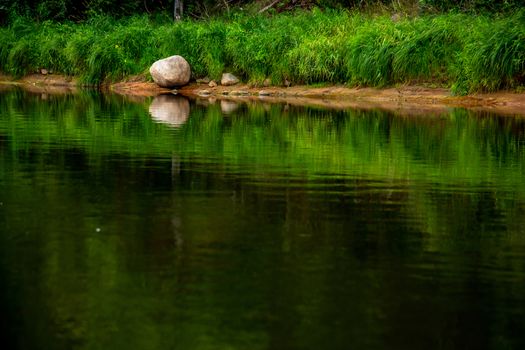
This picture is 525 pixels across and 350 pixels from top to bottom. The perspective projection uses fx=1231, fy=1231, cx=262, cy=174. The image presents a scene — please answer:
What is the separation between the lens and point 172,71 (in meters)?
34.8

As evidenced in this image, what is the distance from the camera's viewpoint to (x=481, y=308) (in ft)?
25.3

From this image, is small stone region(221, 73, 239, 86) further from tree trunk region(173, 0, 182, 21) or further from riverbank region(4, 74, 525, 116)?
tree trunk region(173, 0, 182, 21)

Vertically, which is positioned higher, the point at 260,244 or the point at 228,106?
the point at 260,244

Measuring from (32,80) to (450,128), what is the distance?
2066 cm

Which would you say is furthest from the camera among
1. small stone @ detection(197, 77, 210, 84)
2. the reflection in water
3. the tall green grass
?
small stone @ detection(197, 77, 210, 84)

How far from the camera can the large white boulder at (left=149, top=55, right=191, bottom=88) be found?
3484 cm

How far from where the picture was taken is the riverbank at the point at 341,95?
27938mm

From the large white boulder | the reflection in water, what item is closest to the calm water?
the reflection in water

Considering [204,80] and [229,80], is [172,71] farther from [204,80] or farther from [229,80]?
[229,80]

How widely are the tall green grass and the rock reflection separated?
281 cm

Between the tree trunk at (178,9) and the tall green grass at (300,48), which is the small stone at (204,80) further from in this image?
the tree trunk at (178,9)

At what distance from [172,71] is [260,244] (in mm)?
25575

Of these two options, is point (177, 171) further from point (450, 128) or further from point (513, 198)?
point (450, 128)

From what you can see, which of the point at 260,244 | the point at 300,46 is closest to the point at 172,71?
the point at 300,46
